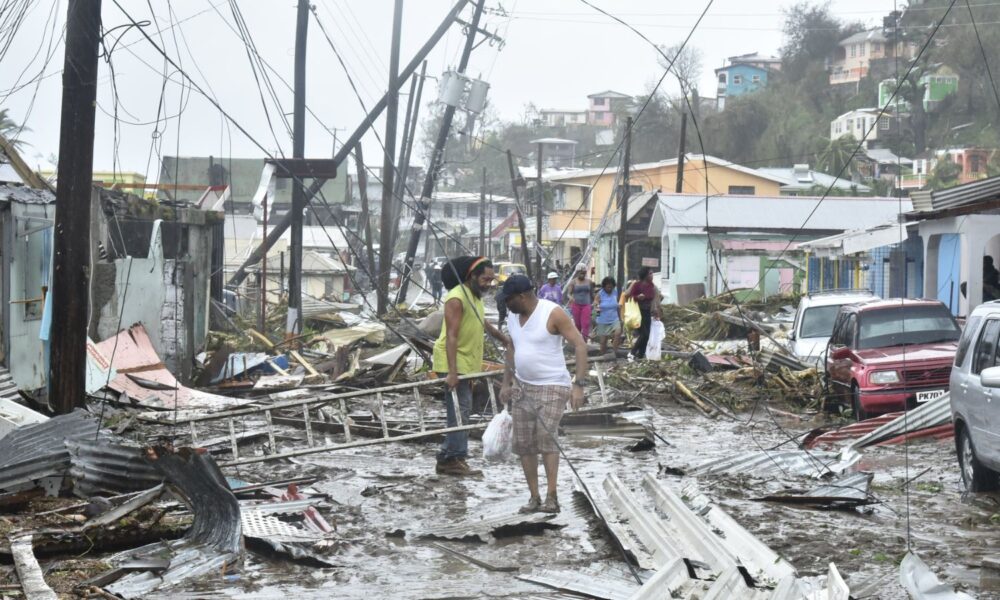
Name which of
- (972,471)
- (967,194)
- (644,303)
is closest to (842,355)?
(972,471)

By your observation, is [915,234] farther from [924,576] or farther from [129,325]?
[924,576]

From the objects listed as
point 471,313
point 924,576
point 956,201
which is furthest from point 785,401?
point 924,576

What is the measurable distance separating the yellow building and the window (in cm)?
5018

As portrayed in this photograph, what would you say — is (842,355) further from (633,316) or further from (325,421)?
(633,316)

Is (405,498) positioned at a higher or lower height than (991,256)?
lower

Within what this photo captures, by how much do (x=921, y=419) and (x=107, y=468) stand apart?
339 inches

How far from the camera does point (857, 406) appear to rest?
15.4 metres

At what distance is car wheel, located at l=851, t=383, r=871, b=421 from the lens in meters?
15.1

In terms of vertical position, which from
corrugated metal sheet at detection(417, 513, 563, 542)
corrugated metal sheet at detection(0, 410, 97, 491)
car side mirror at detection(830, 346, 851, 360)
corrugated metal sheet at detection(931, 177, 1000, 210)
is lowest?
corrugated metal sheet at detection(417, 513, 563, 542)

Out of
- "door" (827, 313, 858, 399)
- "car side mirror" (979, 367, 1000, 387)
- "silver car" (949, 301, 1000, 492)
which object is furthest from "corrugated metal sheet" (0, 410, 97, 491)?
"door" (827, 313, 858, 399)

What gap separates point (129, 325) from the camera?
62.3ft

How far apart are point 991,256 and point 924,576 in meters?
19.0

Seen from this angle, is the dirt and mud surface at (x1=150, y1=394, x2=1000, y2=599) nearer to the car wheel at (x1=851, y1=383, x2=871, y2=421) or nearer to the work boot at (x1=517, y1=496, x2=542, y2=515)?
the work boot at (x1=517, y1=496, x2=542, y2=515)

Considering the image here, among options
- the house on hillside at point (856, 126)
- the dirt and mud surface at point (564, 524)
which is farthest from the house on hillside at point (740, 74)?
the dirt and mud surface at point (564, 524)
